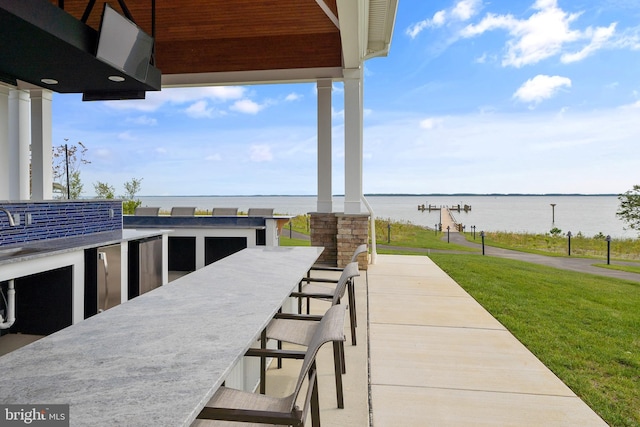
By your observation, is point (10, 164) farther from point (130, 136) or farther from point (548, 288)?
point (130, 136)

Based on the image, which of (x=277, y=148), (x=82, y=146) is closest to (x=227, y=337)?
(x=82, y=146)

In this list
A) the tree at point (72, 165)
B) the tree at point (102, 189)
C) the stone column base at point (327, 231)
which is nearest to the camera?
the stone column base at point (327, 231)

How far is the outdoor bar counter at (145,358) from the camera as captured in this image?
83cm

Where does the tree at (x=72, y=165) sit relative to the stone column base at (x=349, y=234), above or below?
above

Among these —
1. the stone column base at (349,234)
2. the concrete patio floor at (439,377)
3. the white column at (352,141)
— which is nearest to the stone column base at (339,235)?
the stone column base at (349,234)

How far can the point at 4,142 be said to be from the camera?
714 centimetres

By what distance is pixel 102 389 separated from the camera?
901 mm

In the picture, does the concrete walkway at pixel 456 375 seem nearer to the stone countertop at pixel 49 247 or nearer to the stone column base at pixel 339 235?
the stone column base at pixel 339 235

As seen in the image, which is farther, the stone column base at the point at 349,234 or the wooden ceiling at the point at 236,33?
the stone column base at the point at 349,234

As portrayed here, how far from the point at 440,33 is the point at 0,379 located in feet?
64.6

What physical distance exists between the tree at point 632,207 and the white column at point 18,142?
14.9 metres

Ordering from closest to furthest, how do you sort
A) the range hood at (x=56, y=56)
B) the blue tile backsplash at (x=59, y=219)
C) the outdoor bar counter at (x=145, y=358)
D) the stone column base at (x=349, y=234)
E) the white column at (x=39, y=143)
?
the outdoor bar counter at (x=145, y=358) → the range hood at (x=56, y=56) → the blue tile backsplash at (x=59, y=219) → the stone column base at (x=349, y=234) → the white column at (x=39, y=143)

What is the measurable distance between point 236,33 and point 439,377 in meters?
6.11

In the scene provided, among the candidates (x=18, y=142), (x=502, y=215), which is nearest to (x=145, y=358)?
(x=18, y=142)
